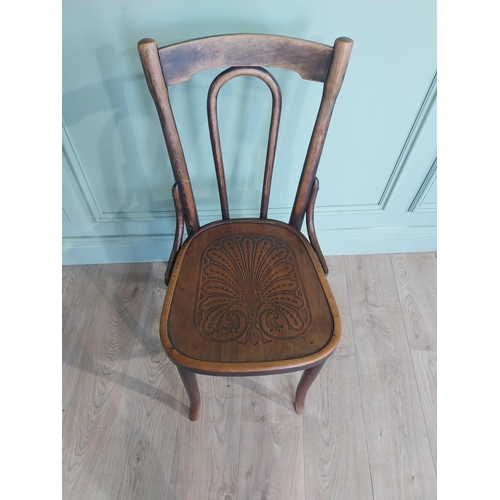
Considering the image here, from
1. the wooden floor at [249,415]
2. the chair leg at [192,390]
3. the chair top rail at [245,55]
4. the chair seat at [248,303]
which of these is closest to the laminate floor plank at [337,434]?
the wooden floor at [249,415]

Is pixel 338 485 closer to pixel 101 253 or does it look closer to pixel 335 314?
pixel 335 314

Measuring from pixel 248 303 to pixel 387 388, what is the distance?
61cm

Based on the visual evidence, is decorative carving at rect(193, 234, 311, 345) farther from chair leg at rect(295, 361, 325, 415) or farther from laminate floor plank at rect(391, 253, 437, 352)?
laminate floor plank at rect(391, 253, 437, 352)

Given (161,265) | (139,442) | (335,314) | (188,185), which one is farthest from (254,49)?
(139,442)

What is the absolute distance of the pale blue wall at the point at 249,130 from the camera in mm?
837

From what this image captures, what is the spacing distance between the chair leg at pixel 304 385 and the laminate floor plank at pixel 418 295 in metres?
0.44

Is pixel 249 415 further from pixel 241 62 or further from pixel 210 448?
pixel 241 62

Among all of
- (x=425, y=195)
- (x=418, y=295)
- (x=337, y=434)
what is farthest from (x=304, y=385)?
(x=425, y=195)

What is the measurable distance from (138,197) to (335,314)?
758mm

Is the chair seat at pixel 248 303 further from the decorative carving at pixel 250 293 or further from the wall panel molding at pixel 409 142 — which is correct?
the wall panel molding at pixel 409 142

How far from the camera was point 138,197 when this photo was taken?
4.04 feet

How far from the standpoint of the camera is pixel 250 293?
0.86 m

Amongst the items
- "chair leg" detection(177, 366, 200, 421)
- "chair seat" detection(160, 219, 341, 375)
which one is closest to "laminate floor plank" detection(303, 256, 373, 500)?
"chair leg" detection(177, 366, 200, 421)

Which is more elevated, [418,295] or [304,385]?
[304,385]
